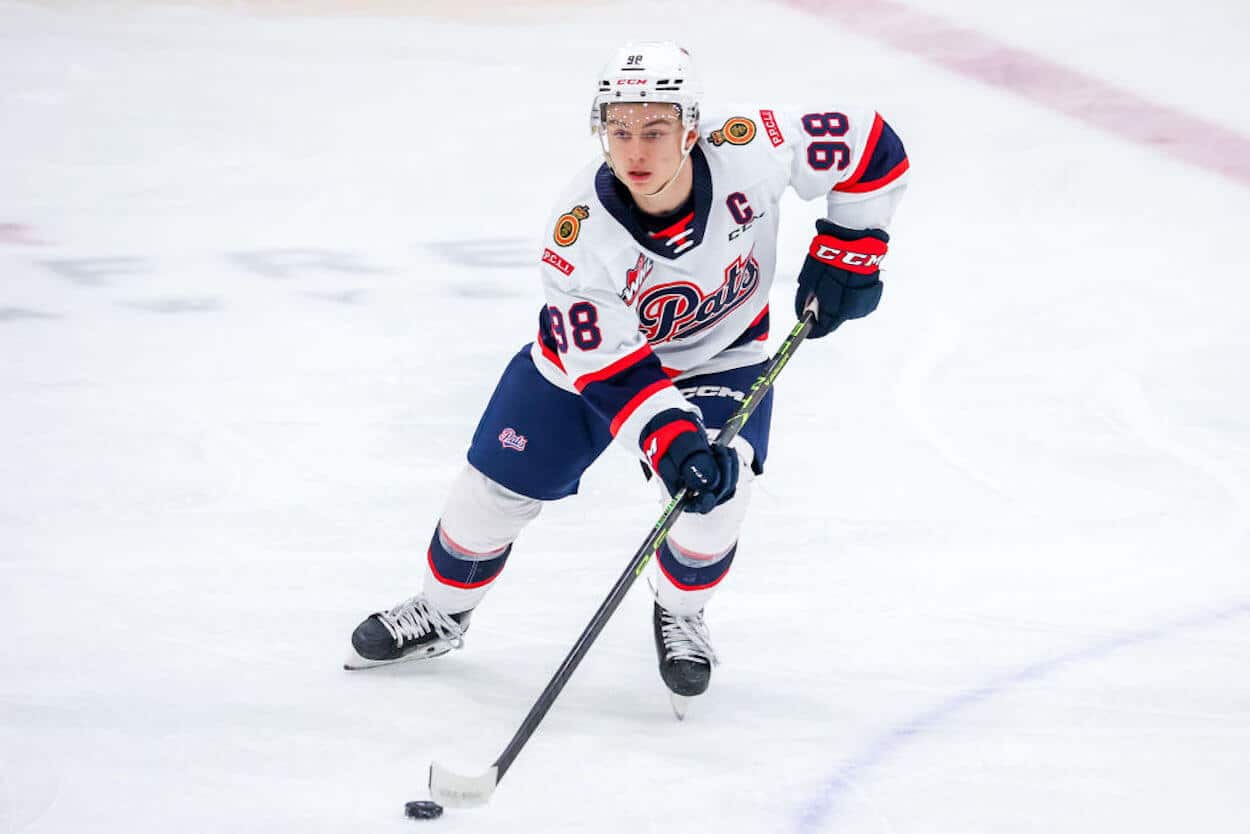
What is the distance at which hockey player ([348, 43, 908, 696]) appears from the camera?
240cm

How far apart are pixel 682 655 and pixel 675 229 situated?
0.72 meters

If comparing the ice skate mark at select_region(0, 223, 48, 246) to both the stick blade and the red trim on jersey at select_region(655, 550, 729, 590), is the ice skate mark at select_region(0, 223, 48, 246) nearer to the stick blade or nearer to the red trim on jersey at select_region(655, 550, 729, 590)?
the red trim on jersey at select_region(655, 550, 729, 590)

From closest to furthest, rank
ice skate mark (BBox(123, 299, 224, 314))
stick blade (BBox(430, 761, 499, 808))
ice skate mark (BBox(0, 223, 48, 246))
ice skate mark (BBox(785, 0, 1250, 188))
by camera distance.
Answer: stick blade (BBox(430, 761, 499, 808)) < ice skate mark (BBox(123, 299, 224, 314)) < ice skate mark (BBox(0, 223, 48, 246)) < ice skate mark (BBox(785, 0, 1250, 188))

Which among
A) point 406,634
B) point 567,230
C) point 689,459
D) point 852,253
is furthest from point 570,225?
point 406,634

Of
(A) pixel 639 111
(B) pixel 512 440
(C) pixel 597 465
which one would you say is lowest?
(C) pixel 597 465

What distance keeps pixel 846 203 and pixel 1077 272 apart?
2.12 meters

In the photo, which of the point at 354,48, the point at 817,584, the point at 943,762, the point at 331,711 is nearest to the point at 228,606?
the point at 331,711

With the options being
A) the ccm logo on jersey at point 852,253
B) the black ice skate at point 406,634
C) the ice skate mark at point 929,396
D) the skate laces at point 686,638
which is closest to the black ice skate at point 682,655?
the skate laces at point 686,638

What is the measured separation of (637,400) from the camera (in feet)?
7.86

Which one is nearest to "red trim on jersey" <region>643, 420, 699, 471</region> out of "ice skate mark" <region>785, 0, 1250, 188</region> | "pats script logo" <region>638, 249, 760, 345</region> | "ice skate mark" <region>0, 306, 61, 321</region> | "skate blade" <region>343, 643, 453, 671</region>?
"pats script logo" <region>638, 249, 760, 345</region>

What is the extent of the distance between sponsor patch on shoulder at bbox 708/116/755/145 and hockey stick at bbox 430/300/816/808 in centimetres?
39

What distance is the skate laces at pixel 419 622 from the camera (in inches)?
111

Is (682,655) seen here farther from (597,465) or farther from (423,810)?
(597,465)

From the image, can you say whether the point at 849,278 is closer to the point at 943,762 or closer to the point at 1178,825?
the point at 943,762
